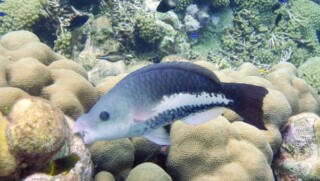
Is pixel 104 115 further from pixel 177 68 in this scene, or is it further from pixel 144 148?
pixel 144 148

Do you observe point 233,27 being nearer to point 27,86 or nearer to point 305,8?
point 305,8

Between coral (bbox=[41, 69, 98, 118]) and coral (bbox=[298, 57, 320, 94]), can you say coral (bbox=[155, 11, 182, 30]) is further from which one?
coral (bbox=[41, 69, 98, 118])

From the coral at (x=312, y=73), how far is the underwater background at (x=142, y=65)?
40mm

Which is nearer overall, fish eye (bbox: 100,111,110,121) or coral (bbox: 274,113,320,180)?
fish eye (bbox: 100,111,110,121)

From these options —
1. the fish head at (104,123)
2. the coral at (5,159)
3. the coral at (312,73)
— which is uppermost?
the fish head at (104,123)

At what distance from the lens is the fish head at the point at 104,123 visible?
71.9 inches

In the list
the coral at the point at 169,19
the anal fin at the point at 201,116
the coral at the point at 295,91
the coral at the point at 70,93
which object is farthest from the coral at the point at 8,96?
the coral at the point at 169,19

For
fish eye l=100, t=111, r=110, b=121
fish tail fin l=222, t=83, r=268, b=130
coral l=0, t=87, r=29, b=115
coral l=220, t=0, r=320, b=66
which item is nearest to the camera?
fish eye l=100, t=111, r=110, b=121

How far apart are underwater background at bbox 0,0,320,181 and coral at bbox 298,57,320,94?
4 cm

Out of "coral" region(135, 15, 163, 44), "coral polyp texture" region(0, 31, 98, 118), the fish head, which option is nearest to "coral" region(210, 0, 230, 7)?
"coral" region(135, 15, 163, 44)

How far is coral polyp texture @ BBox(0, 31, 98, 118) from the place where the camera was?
138 inches

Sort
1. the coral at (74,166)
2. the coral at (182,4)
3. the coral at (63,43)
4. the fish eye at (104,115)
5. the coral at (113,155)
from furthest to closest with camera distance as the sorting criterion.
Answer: the coral at (182,4)
the coral at (63,43)
the coral at (113,155)
the coral at (74,166)
the fish eye at (104,115)

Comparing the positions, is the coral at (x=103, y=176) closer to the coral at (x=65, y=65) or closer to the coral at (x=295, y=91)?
the coral at (x=65, y=65)

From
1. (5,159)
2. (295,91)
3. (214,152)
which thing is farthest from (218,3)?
(5,159)
